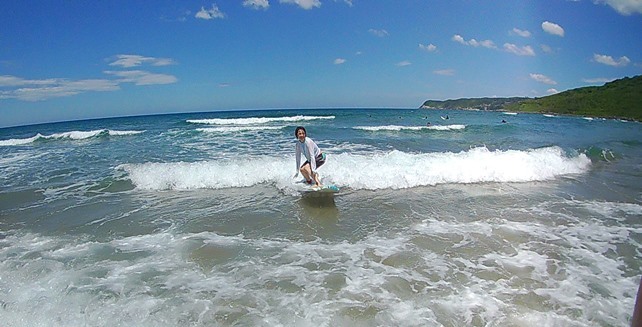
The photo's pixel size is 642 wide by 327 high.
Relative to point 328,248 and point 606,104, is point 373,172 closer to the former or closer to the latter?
point 328,248

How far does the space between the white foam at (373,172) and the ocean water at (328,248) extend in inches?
2.7

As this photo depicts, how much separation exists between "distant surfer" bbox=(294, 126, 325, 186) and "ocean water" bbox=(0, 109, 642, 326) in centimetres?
76

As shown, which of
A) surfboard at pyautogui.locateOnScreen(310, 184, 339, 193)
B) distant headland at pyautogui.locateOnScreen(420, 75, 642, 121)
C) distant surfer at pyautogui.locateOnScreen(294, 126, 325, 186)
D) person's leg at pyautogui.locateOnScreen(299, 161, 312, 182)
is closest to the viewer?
distant surfer at pyautogui.locateOnScreen(294, 126, 325, 186)

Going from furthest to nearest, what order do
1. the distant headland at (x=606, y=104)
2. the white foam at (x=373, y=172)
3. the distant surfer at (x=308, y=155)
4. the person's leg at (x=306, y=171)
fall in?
the distant headland at (x=606, y=104)
the white foam at (x=373, y=172)
the person's leg at (x=306, y=171)
the distant surfer at (x=308, y=155)

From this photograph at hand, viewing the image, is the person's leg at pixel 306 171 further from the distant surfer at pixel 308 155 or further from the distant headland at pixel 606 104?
the distant headland at pixel 606 104

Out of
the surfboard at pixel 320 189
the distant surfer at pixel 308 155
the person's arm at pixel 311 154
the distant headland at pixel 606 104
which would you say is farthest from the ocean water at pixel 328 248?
the distant headland at pixel 606 104

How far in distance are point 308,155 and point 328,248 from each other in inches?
145

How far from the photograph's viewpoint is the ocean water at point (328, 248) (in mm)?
4449

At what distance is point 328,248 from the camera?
6.27 meters

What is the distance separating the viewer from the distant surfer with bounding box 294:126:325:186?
370 inches

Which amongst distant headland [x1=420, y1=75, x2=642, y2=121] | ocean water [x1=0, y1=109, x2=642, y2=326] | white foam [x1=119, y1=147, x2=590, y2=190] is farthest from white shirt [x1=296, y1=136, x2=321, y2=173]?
distant headland [x1=420, y1=75, x2=642, y2=121]

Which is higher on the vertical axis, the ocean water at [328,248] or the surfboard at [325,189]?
the surfboard at [325,189]

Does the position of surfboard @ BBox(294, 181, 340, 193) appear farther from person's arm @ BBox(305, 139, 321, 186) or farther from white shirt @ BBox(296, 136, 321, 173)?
white shirt @ BBox(296, 136, 321, 173)

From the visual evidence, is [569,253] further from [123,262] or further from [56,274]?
[56,274]
